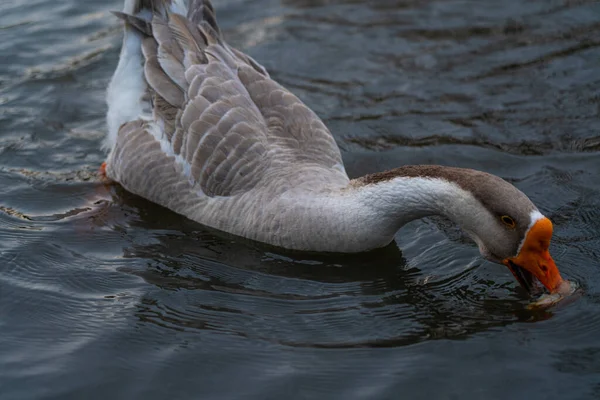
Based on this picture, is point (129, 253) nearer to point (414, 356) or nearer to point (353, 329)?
point (353, 329)

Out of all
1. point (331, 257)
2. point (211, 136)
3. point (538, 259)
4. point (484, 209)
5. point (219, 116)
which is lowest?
point (331, 257)

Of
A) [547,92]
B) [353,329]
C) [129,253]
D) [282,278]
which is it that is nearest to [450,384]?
[353,329]

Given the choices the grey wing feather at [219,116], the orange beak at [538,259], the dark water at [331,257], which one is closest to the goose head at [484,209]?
the orange beak at [538,259]

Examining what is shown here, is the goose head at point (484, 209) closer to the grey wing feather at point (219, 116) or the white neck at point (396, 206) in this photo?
the white neck at point (396, 206)

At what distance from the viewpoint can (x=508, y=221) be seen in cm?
589

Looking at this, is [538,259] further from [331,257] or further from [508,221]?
[331,257]

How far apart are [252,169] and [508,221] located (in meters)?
2.30

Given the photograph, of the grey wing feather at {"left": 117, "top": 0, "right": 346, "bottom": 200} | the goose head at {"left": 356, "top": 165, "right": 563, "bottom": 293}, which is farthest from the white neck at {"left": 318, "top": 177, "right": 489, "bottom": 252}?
the grey wing feather at {"left": 117, "top": 0, "right": 346, "bottom": 200}

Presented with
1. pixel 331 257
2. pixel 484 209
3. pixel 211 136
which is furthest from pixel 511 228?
pixel 211 136

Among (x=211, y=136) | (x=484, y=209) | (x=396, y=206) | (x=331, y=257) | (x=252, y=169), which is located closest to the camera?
(x=484, y=209)

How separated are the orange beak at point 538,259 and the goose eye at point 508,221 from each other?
131 millimetres

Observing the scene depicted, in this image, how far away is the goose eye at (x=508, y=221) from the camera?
586cm

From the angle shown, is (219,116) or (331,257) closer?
(331,257)

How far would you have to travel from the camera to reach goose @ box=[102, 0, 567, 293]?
238 inches
